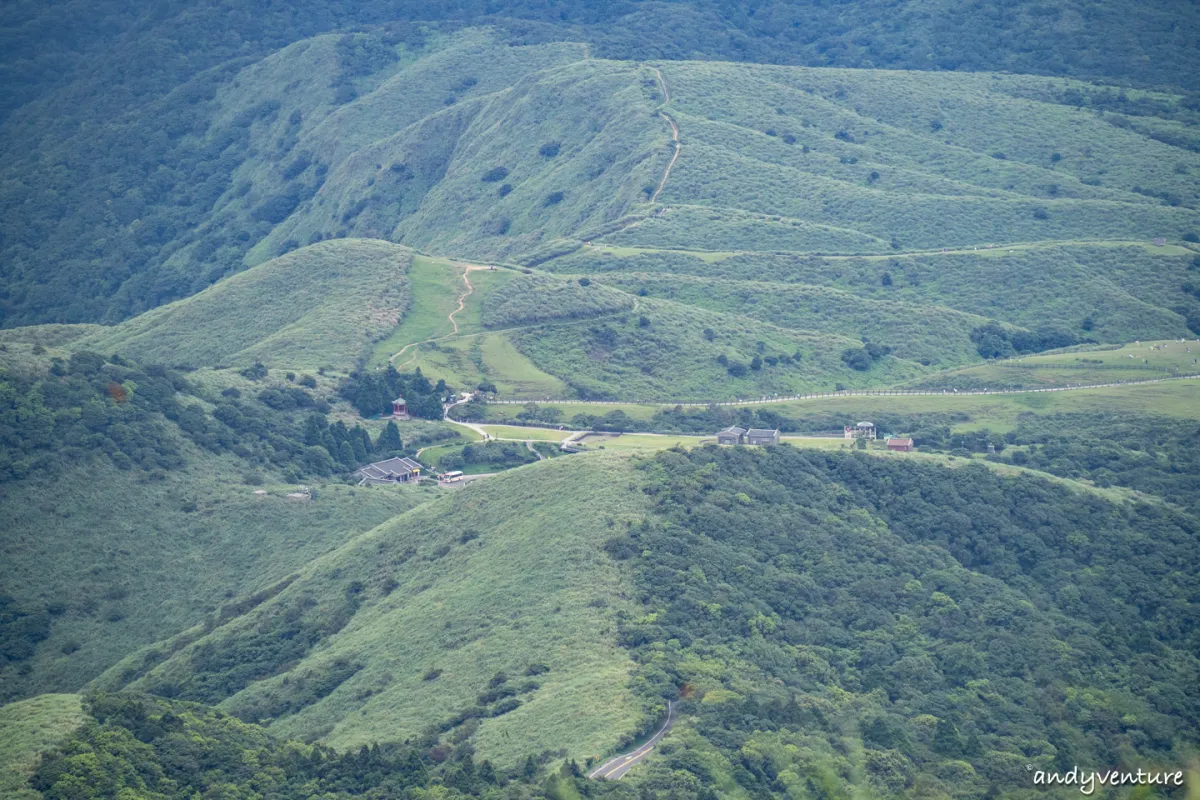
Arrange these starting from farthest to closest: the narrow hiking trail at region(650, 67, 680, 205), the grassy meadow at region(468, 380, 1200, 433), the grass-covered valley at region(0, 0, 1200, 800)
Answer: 1. the narrow hiking trail at region(650, 67, 680, 205)
2. the grassy meadow at region(468, 380, 1200, 433)
3. the grass-covered valley at region(0, 0, 1200, 800)

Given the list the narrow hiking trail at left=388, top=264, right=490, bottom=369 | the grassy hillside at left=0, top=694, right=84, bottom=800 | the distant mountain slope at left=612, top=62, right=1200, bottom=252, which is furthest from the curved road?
the distant mountain slope at left=612, top=62, right=1200, bottom=252

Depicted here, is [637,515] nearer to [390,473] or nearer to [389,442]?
[390,473]

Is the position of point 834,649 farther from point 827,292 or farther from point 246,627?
point 827,292

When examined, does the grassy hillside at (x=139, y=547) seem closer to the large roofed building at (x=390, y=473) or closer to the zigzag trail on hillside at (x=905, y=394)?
the large roofed building at (x=390, y=473)

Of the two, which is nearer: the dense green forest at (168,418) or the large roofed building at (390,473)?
the dense green forest at (168,418)

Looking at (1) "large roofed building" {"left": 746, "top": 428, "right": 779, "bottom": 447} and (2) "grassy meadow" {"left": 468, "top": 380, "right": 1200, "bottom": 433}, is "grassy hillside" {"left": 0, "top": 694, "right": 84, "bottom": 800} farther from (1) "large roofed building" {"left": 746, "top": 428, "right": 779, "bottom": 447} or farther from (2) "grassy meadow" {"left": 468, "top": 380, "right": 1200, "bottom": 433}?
(2) "grassy meadow" {"left": 468, "top": 380, "right": 1200, "bottom": 433}

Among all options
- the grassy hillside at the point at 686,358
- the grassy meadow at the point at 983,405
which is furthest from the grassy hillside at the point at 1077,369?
the grassy hillside at the point at 686,358
